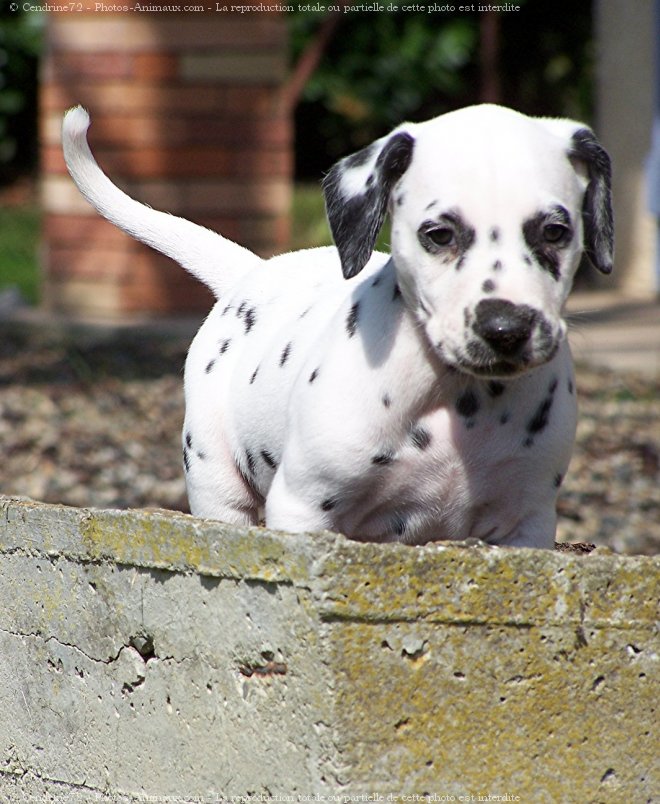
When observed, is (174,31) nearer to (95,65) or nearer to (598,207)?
(95,65)

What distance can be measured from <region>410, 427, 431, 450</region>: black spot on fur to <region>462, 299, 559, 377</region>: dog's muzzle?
356 millimetres

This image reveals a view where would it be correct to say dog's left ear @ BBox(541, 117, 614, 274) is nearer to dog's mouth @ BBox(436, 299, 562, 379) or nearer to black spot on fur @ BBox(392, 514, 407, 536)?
dog's mouth @ BBox(436, 299, 562, 379)

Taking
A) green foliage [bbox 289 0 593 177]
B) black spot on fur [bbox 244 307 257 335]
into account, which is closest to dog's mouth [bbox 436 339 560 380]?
black spot on fur [bbox 244 307 257 335]

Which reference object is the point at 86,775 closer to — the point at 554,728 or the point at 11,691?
the point at 11,691

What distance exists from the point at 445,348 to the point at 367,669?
0.74 meters

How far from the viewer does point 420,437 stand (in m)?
3.44

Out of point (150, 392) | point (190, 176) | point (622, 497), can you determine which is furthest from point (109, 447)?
point (190, 176)

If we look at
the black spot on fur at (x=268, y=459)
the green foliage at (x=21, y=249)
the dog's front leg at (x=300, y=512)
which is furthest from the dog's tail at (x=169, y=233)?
the green foliage at (x=21, y=249)

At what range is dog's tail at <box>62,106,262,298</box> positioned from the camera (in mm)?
4504

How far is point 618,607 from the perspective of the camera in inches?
117

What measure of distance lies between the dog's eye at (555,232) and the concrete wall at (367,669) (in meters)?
0.71

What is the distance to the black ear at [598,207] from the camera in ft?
11.4

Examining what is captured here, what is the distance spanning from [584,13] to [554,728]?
712 inches

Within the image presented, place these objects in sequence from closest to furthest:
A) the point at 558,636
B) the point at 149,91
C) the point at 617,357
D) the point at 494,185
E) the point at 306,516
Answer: the point at 558,636 → the point at 494,185 → the point at 306,516 → the point at 617,357 → the point at 149,91
